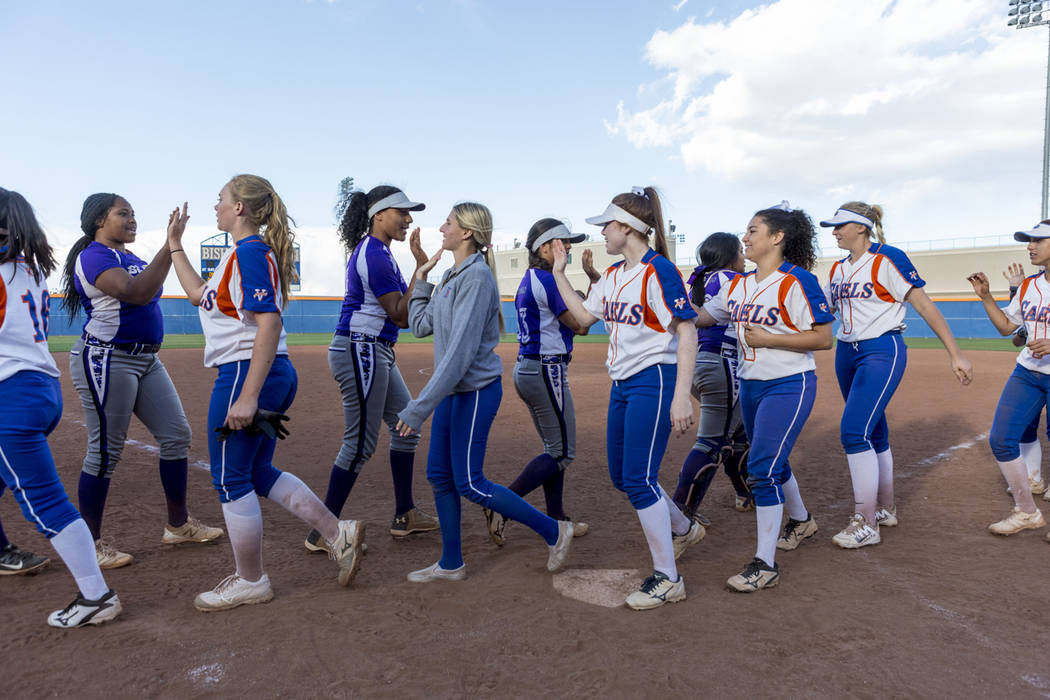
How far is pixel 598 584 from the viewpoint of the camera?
3809mm

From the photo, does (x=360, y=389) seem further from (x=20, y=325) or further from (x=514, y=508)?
(x=20, y=325)

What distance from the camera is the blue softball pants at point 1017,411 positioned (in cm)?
470

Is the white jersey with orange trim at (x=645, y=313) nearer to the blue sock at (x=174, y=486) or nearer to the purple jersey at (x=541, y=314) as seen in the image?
the purple jersey at (x=541, y=314)

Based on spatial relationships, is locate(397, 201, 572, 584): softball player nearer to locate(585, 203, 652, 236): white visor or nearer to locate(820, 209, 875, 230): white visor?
locate(585, 203, 652, 236): white visor

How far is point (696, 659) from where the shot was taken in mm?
2906

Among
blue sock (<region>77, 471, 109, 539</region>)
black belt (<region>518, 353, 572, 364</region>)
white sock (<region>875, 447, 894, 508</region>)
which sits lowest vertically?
white sock (<region>875, 447, 894, 508</region>)

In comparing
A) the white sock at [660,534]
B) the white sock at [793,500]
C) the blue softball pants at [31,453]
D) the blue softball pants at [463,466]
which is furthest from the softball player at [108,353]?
the white sock at [793,500]

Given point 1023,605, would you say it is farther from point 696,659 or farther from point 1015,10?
point 1015,10

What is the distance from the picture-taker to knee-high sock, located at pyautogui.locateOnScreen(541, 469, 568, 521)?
462 cm

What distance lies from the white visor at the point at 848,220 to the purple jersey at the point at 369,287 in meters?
2.78

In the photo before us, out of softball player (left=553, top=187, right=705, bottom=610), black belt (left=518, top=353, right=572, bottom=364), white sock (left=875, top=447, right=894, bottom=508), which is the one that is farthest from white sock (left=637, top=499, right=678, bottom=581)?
white sock (left=875, top=447, right=894, bottom=508)

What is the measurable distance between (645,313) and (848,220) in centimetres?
196

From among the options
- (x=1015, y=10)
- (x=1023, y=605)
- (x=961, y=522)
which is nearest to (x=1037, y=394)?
(x=961, y=522)

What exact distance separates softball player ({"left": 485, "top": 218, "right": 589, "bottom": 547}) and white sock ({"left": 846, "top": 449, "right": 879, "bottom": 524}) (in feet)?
5.86
